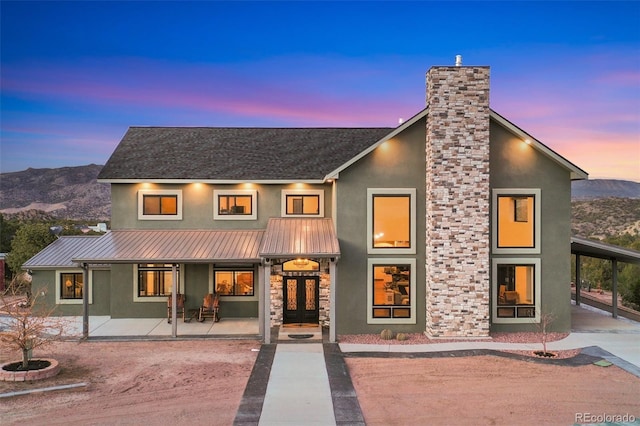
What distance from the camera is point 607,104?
24984 mm

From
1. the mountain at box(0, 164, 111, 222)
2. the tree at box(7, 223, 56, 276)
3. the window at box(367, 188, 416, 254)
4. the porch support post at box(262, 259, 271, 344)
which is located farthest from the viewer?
the mountain at box(0, 164, 111, 222)

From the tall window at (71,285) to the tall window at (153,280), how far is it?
261 cm

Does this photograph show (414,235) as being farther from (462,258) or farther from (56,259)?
(56,259)

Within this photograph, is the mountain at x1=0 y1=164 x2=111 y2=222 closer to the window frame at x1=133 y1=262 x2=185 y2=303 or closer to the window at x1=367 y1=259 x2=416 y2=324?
the window frame at x1=133 y1=262 x2=185 y2=303

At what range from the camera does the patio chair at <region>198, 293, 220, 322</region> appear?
1828 centimetres

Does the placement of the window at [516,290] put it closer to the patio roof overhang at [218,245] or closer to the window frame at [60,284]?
the patio roof overhang at [218,245]

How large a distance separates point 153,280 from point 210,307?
2.67 m

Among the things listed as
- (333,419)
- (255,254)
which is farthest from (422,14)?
(333,419)

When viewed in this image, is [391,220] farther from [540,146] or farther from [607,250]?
[607,250]

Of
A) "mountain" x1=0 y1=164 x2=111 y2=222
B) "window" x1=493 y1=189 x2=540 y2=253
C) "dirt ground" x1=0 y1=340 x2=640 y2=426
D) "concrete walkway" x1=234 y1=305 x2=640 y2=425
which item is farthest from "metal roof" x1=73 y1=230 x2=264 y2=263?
"mountain" x1=0 y1=164 x2=111 y2=222

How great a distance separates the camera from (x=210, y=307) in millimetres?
18391

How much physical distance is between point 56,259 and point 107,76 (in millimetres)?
10823

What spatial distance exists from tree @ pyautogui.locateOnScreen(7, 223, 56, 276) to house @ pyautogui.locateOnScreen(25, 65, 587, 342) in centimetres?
658

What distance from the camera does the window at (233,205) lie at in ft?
63.8
